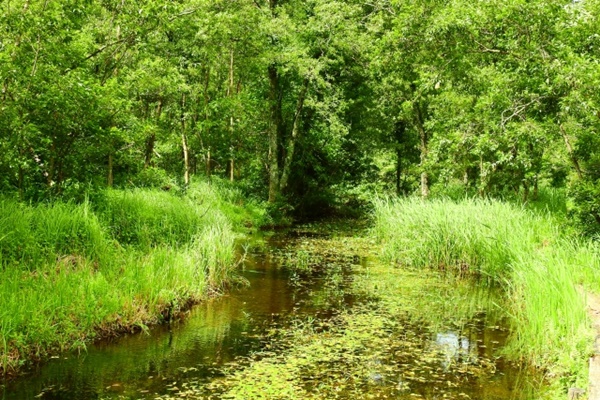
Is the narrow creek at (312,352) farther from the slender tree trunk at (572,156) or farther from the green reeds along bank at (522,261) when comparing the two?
the slender tree trunk at (572,156)

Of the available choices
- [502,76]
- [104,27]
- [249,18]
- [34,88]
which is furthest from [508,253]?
[249,18]

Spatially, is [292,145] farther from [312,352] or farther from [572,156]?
[312,352]

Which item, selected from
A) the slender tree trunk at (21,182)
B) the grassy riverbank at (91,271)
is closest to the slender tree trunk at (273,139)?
the grassy riverbank at (91,271)

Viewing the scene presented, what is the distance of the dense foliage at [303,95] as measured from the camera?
8.16m

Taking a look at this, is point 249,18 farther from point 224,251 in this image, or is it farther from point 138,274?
point 138,274

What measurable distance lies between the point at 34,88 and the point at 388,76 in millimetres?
13330

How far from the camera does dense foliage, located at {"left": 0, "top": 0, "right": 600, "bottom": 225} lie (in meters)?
8.16

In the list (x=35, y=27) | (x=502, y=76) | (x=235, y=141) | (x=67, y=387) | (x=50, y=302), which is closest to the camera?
(x=67, y=387)

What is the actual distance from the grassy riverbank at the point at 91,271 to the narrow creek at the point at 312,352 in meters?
0.27

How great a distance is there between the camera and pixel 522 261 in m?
7.68

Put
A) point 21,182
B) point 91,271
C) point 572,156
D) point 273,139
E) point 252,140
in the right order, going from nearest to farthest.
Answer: point 91,271, point 21,182, point 572,156, point 273,139, point 252,140

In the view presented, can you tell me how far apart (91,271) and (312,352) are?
323 centimetres

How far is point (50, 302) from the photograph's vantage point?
18.5 feet

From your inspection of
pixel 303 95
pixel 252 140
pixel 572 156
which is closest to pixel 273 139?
pixel 252 140
